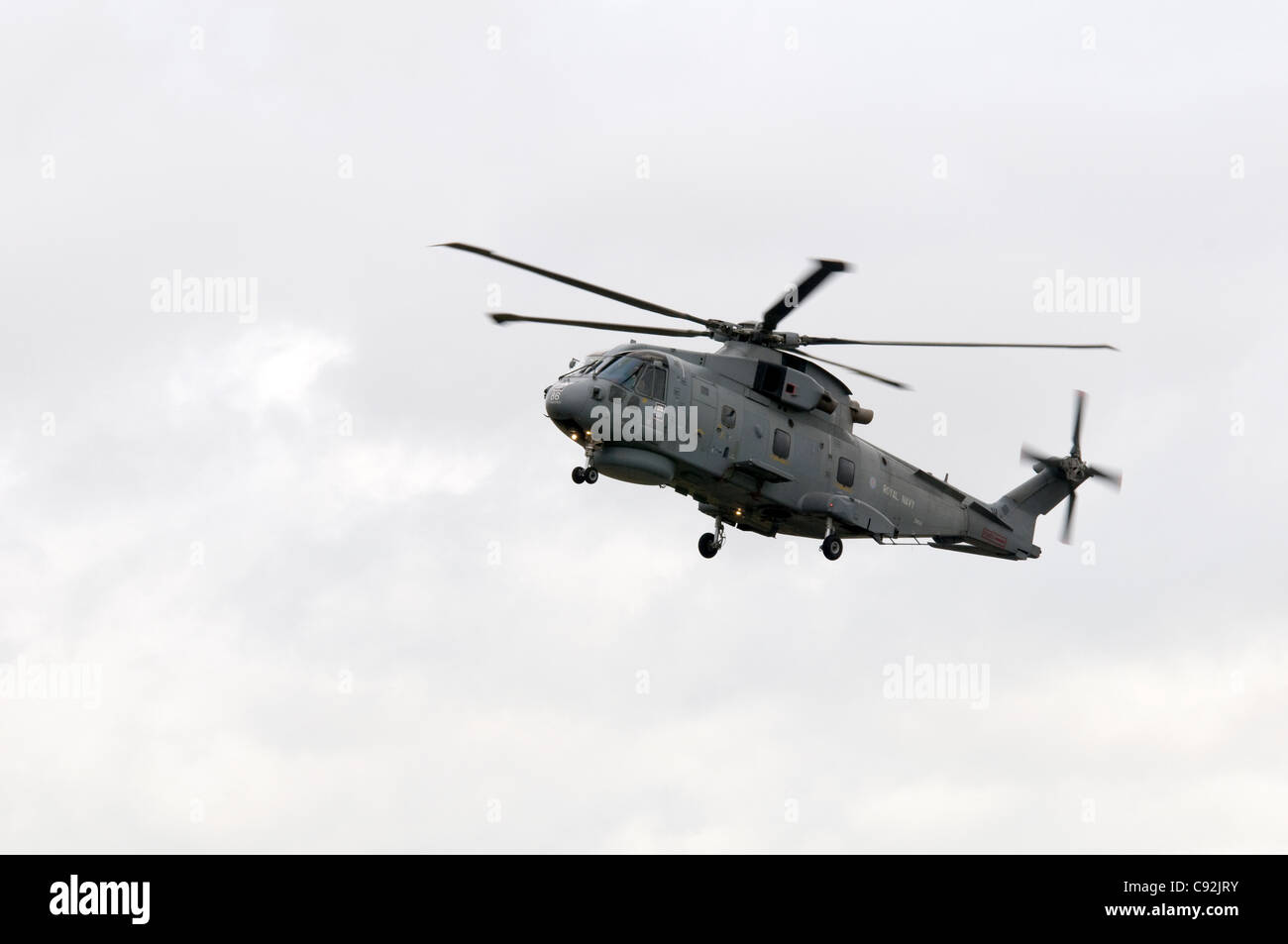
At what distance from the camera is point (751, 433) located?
54.9 metres

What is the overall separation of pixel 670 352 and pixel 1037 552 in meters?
16.7

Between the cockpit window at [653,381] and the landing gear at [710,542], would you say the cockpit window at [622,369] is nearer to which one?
the cockpit window at [653,381]

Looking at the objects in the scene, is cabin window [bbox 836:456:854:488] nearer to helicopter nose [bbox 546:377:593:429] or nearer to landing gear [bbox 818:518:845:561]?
landing gear [bbox 818:518:845:561]

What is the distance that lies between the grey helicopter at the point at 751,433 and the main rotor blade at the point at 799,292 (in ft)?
0.13

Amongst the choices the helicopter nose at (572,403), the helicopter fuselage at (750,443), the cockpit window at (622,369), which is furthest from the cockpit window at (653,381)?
the helicopter nose at (572,403)

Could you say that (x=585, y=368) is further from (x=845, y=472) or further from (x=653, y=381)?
(x=845, y=472)

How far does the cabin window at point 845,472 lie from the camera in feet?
188

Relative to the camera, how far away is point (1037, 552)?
64.9m

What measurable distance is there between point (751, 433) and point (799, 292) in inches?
162
